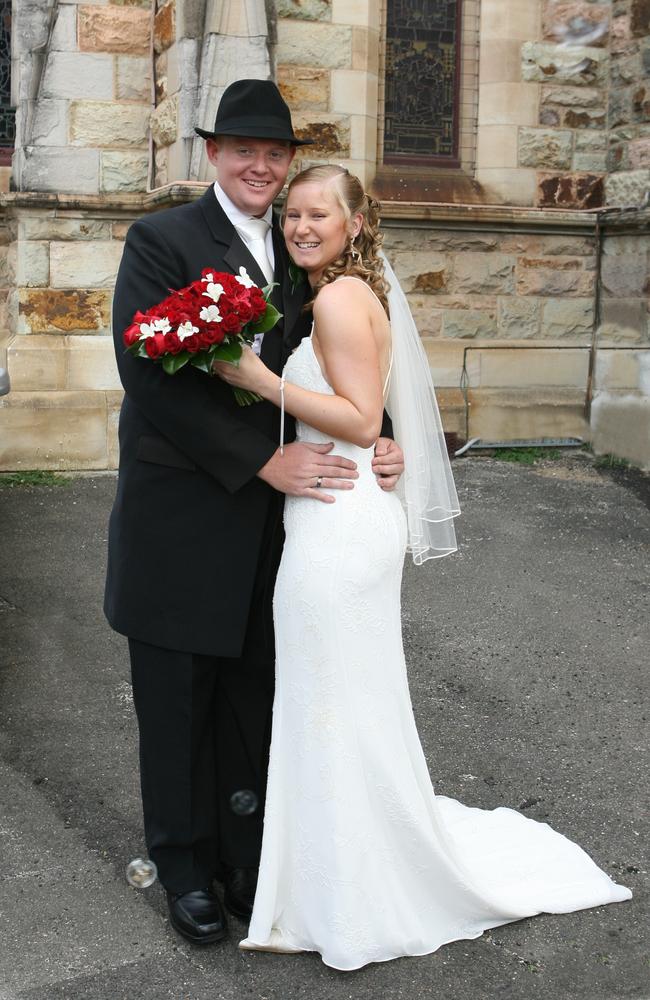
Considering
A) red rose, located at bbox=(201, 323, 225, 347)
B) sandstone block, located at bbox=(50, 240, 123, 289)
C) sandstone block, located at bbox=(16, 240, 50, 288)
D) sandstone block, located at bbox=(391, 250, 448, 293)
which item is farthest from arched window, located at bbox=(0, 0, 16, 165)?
red rose, located at bbox=(201, 323, 225, 347)

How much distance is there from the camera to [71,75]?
906 centimetres

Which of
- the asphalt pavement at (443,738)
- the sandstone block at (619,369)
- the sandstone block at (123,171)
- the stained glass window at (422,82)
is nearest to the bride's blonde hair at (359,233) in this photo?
the asphalt pavement at (443,738)

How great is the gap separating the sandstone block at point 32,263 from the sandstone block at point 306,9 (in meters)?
2.46

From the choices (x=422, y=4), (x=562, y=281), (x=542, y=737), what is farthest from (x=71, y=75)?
(x=542, y=737)

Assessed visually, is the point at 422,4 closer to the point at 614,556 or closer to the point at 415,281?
the point at 415,281

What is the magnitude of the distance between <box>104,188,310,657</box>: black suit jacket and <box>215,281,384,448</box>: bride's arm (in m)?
0.16

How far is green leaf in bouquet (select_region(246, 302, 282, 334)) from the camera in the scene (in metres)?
3.11

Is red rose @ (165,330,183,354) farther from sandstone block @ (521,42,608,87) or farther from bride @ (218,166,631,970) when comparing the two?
sandstone block @ (521,42,608,87)

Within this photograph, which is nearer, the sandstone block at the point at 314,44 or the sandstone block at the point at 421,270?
the sandstone block at the point at 314,44

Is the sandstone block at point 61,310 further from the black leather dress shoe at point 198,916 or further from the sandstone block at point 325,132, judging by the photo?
the black leather dress shoe at point 198,916

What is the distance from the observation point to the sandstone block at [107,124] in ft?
29.9

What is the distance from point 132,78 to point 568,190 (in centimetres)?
355

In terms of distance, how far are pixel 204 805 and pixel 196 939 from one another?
1.20ft

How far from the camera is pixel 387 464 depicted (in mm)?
3467
